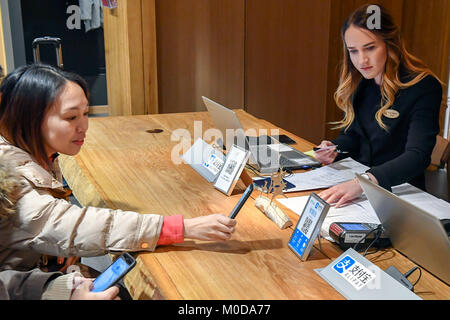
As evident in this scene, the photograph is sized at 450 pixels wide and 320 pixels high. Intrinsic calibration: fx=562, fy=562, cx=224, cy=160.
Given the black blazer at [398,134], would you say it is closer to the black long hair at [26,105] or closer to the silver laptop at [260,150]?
the silver laptop at [260,150]

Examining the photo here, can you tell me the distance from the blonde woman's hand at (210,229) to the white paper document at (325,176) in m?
0.50

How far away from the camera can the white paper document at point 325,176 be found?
2.11 meters

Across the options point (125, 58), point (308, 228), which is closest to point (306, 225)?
point (308, 228)

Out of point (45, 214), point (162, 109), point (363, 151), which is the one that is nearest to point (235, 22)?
point (162, 109)

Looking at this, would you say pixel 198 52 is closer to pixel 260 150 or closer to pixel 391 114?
pixel 260 150

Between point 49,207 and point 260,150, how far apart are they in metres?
1.17

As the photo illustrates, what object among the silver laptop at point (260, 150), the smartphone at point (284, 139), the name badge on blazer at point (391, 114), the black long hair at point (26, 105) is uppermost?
the black long hair at point (26, 105)

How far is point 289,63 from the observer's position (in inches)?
178

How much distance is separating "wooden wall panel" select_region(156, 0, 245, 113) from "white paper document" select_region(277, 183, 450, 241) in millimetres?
2480

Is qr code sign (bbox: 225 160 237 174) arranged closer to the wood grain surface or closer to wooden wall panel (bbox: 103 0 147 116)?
the wood grain surface

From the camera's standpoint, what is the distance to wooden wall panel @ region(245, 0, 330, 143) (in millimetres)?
4383

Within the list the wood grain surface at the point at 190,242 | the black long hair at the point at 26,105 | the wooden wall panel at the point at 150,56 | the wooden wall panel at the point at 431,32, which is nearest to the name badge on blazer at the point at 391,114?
the wood grain surface at the point at 190,242

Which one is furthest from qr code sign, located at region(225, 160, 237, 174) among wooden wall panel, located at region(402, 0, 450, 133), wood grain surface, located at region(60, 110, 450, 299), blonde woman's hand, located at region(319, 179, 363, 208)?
wooden wall panel, located at region(402, 0, 450, 133)
